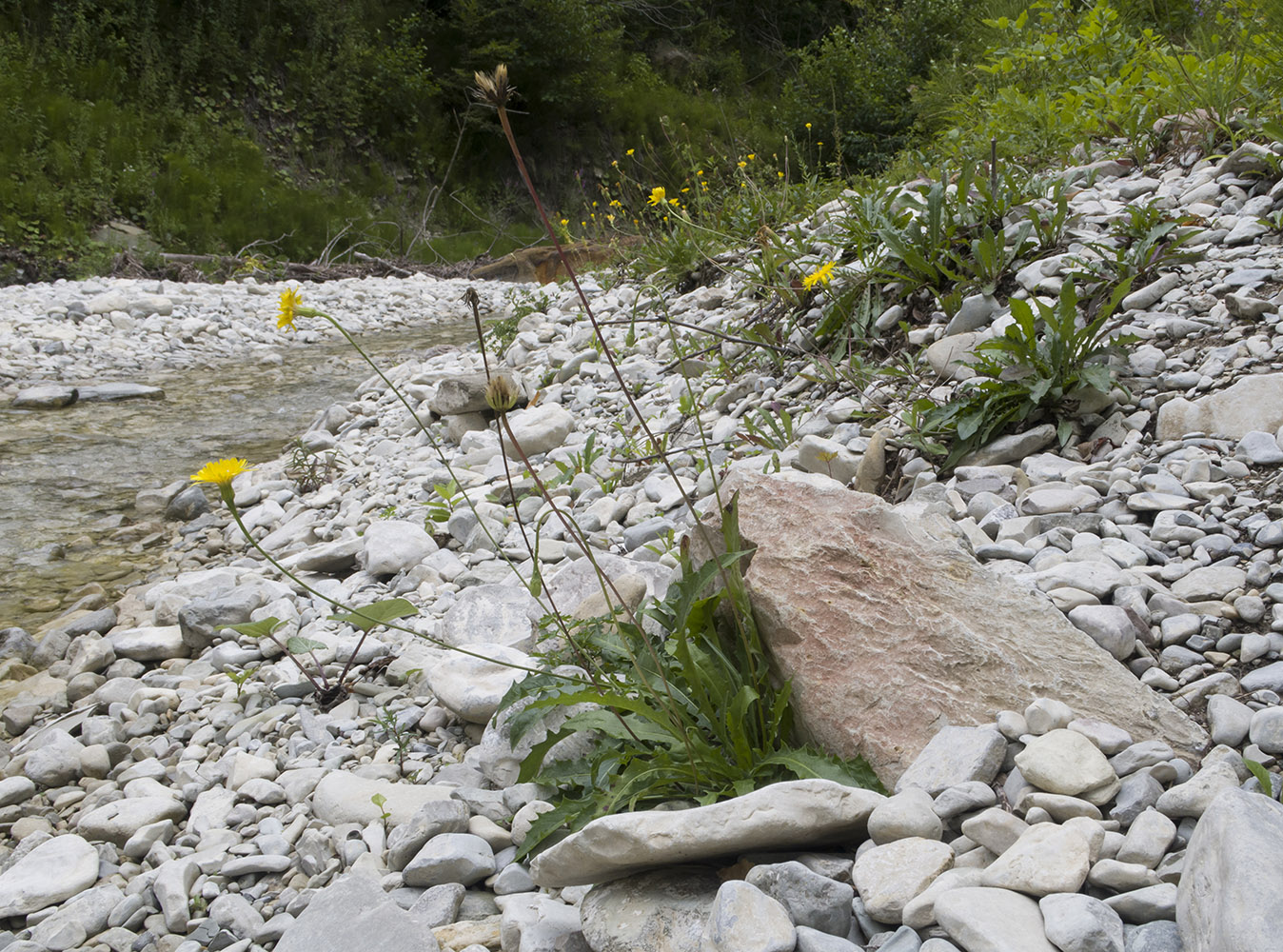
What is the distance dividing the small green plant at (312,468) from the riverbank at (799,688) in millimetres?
496

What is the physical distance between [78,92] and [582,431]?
11.8 metres

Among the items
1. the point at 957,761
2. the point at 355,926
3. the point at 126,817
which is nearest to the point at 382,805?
the point at 355,926

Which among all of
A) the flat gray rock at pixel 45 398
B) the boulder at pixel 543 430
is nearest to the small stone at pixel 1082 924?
the boulder at pixel 543 430

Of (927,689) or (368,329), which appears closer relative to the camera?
(927,689)

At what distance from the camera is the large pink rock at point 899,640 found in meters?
1.49

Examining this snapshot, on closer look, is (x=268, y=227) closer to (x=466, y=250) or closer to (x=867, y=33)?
(x=466, y=250)

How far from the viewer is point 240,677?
2.36 m

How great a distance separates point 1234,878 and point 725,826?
1.88 feet

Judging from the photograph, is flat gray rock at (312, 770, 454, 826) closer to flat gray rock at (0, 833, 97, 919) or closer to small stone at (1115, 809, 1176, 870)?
flat gray rock at (0, 833, 97, 919)

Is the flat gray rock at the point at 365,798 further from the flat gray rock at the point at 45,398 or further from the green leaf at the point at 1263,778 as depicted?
the flat gray rock at the point at 45,398

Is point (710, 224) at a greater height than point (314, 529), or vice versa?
point (710, 224)

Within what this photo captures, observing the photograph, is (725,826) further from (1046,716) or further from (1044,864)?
(1046,716)

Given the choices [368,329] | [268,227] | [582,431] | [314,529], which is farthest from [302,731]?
[268,227]

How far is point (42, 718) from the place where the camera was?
239cm
